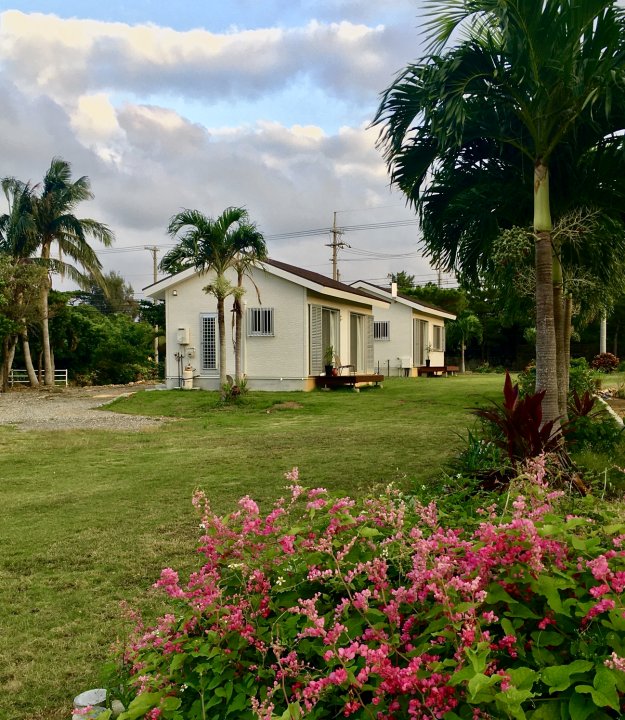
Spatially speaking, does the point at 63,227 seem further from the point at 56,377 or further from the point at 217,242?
the point at 217,242

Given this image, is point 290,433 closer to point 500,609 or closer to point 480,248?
point 480,248

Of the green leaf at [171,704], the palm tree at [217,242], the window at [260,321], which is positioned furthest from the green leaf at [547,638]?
the window at [260,321]

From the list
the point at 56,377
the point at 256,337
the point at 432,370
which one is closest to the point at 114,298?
the point at 56,377

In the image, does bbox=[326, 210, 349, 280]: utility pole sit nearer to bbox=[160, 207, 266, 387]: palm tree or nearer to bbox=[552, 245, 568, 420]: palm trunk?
bbox=[160, 207, 266, 387]: palm tree

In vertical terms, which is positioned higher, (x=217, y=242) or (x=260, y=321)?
(x=217, y=242)

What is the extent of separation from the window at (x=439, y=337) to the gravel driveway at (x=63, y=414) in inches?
751

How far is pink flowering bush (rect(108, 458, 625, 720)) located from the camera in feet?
5.26

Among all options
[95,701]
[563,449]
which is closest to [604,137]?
[563,449]

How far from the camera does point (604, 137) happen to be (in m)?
7.69

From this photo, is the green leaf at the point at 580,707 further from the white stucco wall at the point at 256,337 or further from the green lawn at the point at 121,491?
the white stucco wall at the point at 256,337

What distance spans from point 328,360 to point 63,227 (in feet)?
44.3

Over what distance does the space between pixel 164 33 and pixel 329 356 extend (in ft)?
46.2

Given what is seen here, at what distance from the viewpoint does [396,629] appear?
1918mm

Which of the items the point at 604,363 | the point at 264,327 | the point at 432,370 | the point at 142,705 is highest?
the point at 264,327
